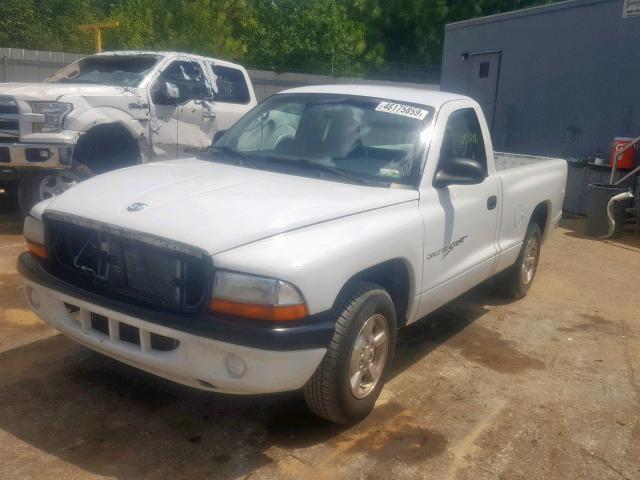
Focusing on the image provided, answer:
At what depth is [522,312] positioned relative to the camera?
584 cm

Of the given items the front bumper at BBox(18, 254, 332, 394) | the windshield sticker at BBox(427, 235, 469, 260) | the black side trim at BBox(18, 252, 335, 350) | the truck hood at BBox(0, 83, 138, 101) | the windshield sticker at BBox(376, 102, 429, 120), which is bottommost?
the front bumper at BBox(18, 254, 332, 394)

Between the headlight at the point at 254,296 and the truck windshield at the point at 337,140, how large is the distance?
50.1 inches

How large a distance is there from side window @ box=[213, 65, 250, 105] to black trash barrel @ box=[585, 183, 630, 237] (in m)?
5.18

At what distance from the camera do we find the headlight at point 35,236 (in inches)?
140

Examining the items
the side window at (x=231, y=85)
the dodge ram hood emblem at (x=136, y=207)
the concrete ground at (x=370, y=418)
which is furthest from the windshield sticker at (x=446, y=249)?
the side window at (x=231, y=85)

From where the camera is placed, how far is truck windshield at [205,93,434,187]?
161 inches

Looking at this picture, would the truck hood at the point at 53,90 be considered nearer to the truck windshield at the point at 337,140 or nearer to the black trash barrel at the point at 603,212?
the truck windshield at the point at 337,140

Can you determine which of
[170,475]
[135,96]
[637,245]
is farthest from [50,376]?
[637,245]

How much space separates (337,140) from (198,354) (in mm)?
1917

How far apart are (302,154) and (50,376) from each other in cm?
207

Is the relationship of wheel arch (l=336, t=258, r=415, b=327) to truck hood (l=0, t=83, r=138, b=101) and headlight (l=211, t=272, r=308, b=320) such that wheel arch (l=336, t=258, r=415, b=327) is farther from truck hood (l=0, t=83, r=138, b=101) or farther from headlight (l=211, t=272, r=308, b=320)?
truck hood (l=0, t=83, r=138, b=101)

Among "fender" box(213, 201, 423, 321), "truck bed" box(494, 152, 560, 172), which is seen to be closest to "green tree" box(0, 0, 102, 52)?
"truck bed" box(494, 152, 560, 172)

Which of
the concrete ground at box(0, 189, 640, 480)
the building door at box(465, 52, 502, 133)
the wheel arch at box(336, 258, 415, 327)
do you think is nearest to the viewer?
the concrete ground at box(0, 189, 640, 480)

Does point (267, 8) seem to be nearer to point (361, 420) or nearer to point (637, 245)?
point (637, 245)
